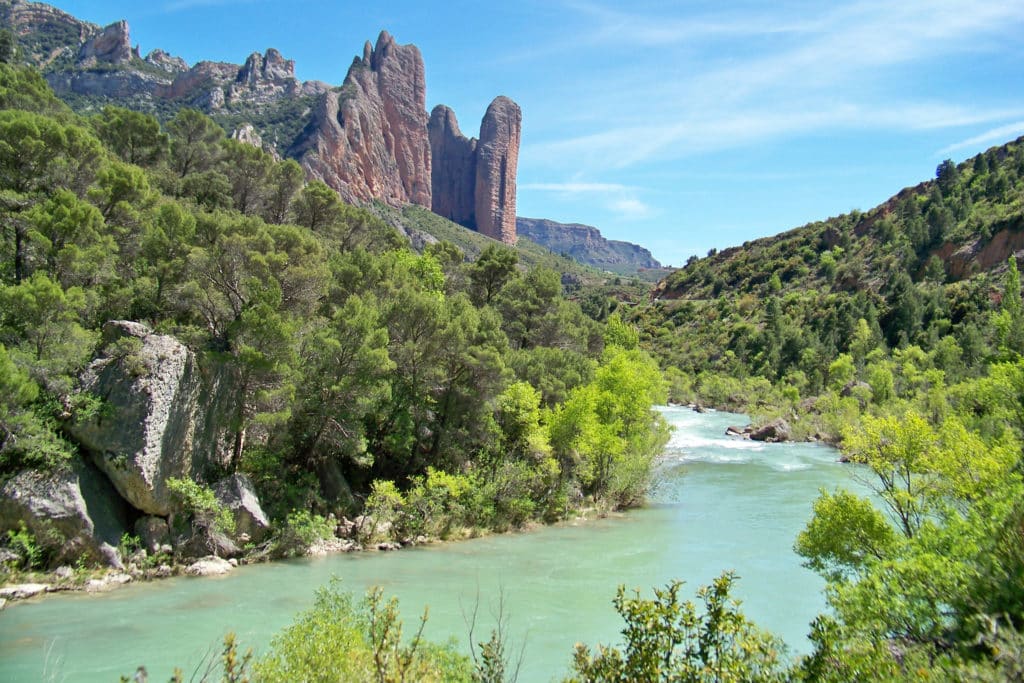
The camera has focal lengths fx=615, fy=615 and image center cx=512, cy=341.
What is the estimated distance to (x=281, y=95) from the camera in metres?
153

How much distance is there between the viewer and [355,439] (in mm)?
21859

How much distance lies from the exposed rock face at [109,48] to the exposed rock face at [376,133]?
176ft

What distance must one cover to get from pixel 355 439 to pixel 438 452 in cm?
446

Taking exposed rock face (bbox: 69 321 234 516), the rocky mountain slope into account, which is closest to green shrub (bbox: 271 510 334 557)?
exposed rock face (bbox: 69 321 234 516)

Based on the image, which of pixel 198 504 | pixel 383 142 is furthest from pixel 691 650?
pixel 383 142

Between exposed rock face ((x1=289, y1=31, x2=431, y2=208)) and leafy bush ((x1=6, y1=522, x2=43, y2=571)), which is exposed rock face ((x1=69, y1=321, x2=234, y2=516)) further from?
exposed rock face ((x1=289, y1=31, x2=431, y2=208))

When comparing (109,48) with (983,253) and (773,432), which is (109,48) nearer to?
(773,432)

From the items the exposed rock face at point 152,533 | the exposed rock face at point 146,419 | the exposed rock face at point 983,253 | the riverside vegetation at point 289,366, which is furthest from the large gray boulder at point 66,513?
the exposed rock face at point 983,253

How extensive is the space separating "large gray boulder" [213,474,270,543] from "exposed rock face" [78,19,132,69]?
6479 inches

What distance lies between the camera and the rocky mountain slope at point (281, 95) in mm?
127000

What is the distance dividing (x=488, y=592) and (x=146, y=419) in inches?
429

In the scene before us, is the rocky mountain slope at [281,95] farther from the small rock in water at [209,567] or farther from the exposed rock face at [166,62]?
the small rock in water at [209,567]

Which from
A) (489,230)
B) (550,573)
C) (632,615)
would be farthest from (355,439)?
(489,230)

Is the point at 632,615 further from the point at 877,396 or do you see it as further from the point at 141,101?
the point at 141,101
